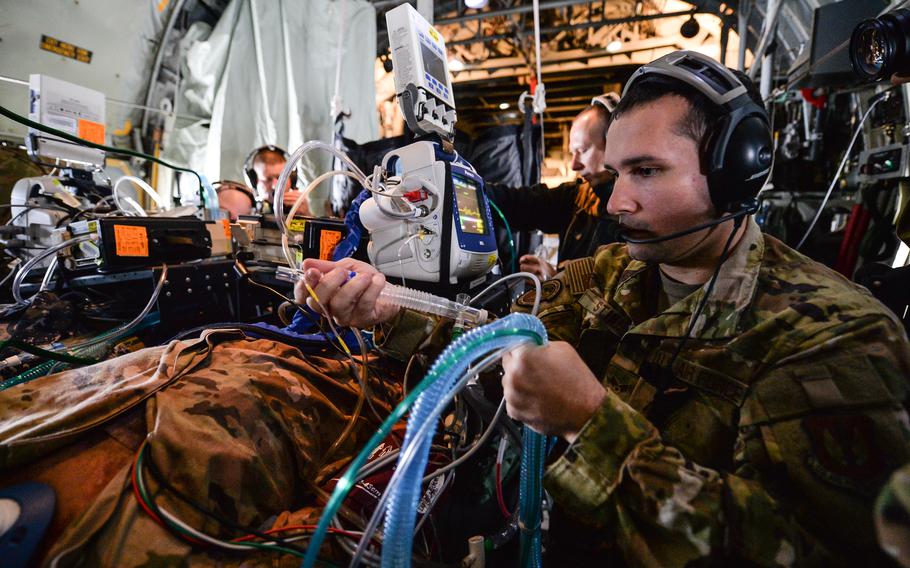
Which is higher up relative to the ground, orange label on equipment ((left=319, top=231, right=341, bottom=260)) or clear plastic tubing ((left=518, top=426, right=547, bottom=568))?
orange label on equipment ((left=319, top=231, right=341, bottom=260))

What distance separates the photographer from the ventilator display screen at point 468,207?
56.1 inches

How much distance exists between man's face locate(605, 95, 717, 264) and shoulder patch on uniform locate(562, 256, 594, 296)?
283mm

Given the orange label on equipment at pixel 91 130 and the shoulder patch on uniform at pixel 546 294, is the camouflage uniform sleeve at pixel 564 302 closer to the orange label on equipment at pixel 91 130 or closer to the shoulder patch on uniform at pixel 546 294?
the shoulder patch on uniform at pixel 546 294

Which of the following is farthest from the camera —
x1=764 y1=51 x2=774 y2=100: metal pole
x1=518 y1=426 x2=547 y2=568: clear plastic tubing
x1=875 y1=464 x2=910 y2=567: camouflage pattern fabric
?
x1=764 y1=51 x2=774 y2=100: metal pole

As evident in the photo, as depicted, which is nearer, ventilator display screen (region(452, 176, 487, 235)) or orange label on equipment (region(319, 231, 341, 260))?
ventilator display screen (region(452, 176, 487, 235))

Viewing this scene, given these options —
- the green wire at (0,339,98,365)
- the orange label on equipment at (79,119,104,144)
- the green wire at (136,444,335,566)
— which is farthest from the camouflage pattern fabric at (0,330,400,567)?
the orange label on equipment at (79,119,104,144)

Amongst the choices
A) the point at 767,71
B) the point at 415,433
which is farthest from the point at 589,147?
the point at 415,433

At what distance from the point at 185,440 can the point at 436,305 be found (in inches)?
20.8

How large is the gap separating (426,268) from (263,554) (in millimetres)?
903

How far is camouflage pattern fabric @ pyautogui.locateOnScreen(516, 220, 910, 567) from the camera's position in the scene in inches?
20.1

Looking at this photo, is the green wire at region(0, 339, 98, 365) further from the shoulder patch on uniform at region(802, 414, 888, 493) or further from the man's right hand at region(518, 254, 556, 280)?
the man's right hand at region(518, 254, 556, 280)

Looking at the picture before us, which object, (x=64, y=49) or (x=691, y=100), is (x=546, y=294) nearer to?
(x=691, y=100)

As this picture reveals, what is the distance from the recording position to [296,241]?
5.00 feet

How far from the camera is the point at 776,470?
1.86 feet
